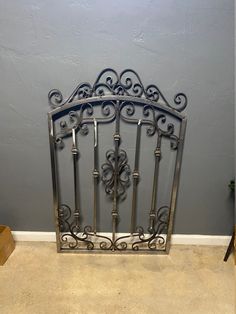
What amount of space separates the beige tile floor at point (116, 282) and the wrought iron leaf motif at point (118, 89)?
0.93 m

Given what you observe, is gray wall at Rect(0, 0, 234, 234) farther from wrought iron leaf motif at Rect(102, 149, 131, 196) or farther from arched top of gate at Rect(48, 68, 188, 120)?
wrought iron leaf motif at Rect(102, 149, 131, 196)

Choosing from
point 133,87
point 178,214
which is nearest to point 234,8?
point 133,87

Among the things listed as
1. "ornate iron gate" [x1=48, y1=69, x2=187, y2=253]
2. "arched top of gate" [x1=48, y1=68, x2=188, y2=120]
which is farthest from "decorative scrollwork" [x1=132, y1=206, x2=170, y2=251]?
"arched top of gate" [x1=48, y1=68, x2=188, y2=120]

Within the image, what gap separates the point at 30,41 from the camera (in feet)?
4.25

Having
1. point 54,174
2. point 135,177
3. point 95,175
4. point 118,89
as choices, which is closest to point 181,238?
point 135,177

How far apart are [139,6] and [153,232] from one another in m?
1.27

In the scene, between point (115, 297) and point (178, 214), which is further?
point (178, 214)

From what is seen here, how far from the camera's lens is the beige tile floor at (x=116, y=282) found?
4.23 ft

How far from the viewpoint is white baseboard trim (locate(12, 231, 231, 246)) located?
1.69m

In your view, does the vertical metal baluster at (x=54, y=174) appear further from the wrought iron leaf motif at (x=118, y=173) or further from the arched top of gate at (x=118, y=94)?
the wrought iron leaf motif at (x=118, y=173)

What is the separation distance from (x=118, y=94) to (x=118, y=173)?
44cm

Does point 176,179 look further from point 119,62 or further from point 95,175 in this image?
point 119,62

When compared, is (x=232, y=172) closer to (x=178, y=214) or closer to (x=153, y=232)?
(x=178, y=214)

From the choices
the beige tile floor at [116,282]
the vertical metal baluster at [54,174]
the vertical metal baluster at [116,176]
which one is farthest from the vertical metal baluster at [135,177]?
the vertical metal baluster at [54,174]
